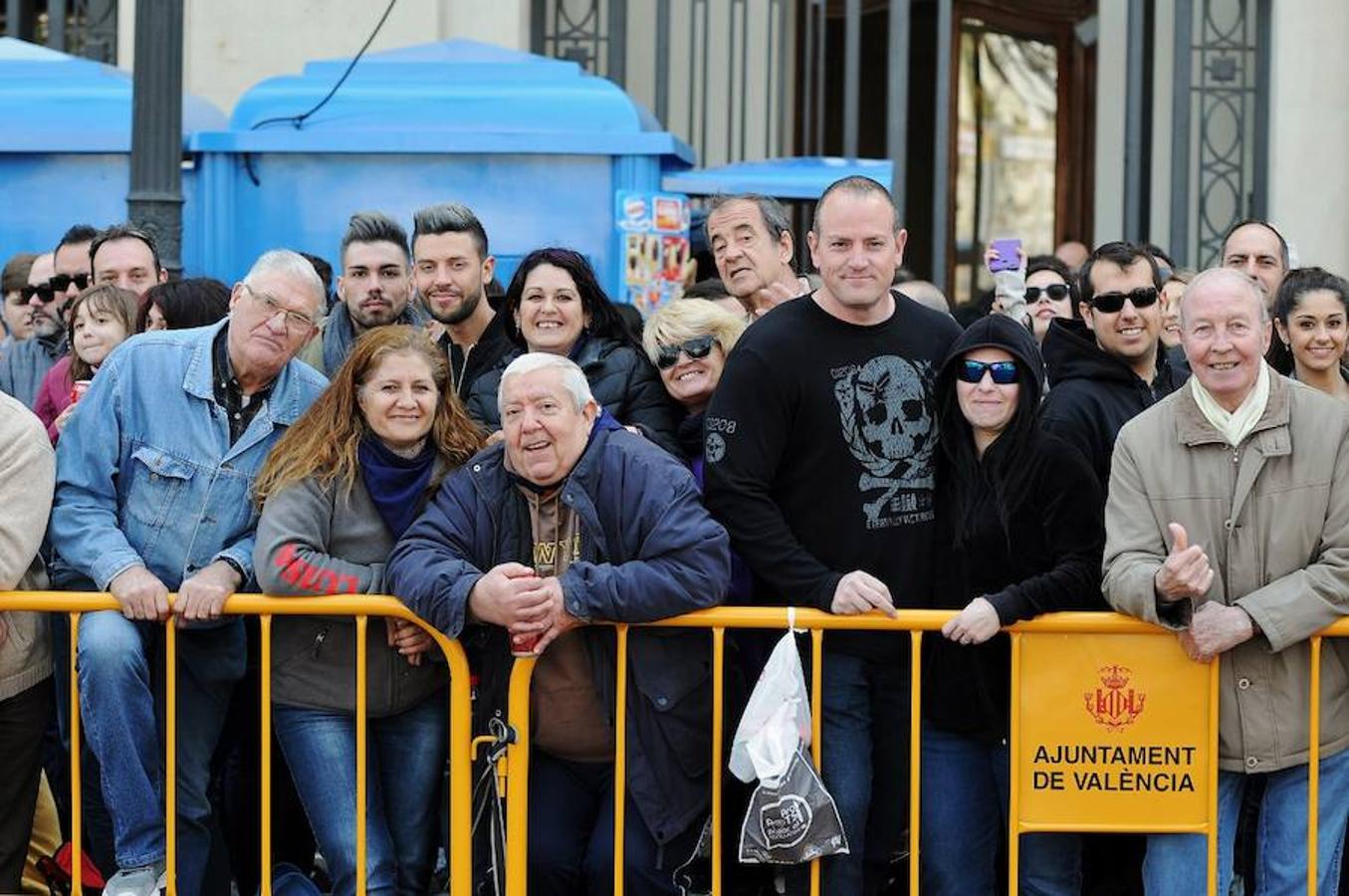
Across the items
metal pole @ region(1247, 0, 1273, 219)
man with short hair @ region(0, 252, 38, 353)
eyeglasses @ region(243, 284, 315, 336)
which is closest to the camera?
eyeglasses @ region(243, 284, 315, 336)

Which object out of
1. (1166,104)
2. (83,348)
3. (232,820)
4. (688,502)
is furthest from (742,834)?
(1166,104)

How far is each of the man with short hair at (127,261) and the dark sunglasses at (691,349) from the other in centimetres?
234

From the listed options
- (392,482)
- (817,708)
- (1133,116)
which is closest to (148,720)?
(392,482)

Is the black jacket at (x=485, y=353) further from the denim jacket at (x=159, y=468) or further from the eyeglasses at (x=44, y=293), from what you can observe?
the eyeglasses at (x=44, y=293)

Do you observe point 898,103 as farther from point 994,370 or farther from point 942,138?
point 994,370

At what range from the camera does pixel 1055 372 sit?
5.91 meters

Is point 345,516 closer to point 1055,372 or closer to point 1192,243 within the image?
point 1055,372

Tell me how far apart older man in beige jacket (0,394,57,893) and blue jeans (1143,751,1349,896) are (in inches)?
119

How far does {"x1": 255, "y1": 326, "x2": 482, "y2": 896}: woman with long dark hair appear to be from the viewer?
5285mm

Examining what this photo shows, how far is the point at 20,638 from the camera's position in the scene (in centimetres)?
542

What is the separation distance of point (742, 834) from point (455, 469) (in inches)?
48.7

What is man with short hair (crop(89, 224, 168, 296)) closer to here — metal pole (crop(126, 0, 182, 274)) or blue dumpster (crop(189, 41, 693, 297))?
metal pole (crop(126, 0, 182, 274))

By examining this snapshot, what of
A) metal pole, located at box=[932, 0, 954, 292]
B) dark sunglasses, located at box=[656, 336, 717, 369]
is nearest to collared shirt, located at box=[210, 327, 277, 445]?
dark sunglasses, located at box=[656, 336, 717, 369]

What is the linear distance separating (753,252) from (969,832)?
2.06 meters
